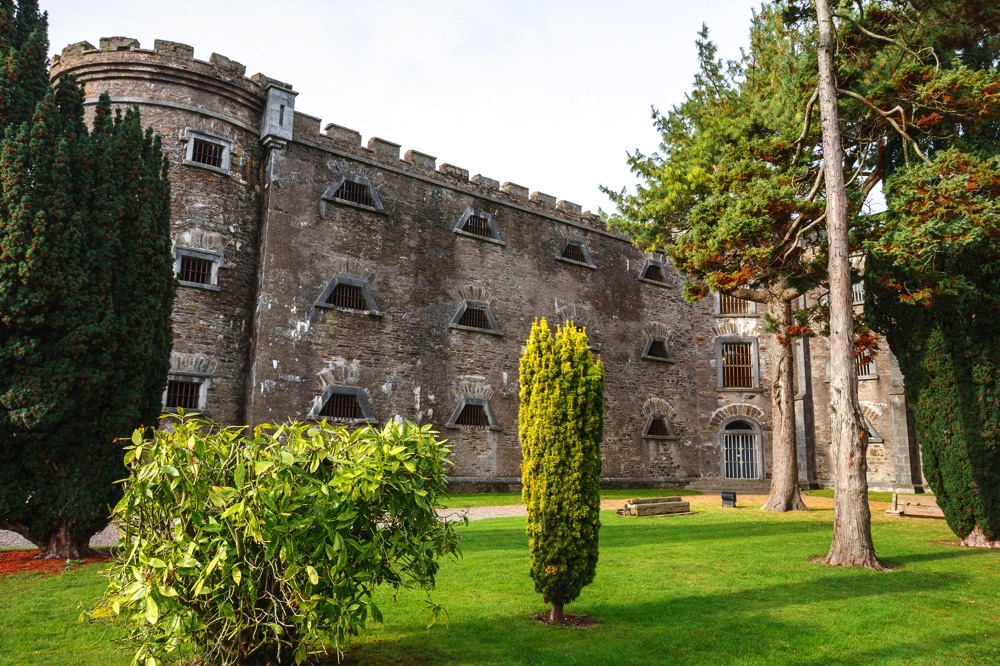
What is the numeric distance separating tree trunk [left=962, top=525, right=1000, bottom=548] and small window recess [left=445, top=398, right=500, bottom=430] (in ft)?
42.6

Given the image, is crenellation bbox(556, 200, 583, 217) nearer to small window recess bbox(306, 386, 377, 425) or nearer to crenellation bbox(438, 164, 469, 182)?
crenellation bbox(438, 164, 469, 182)

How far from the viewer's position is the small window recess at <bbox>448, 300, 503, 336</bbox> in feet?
69.8

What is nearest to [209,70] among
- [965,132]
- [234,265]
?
[234,265]

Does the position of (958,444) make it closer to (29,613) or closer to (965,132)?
(965,132)

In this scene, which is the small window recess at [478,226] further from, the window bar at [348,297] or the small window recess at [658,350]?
the small window recess at [658,350]

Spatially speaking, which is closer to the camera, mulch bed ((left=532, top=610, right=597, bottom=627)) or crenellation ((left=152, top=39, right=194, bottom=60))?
mulch bed ((left=532, top=610, right=597, bottom=627))

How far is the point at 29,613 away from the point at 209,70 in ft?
49.7

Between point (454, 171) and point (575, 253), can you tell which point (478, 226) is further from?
point (575, 253)

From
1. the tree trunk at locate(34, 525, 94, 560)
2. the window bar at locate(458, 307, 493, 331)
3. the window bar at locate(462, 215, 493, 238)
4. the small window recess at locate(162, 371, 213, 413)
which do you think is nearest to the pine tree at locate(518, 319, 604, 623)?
the tree trunk at locate(34, 525, 94, 560)

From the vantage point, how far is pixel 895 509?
16312 millimetres

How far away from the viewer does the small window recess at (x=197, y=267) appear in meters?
16.5

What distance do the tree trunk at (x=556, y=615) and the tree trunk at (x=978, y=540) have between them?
8993mm

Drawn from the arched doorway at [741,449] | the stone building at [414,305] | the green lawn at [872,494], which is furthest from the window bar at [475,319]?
the green lawn at [872,494]

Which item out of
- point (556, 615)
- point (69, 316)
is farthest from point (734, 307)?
point (69, 316)
